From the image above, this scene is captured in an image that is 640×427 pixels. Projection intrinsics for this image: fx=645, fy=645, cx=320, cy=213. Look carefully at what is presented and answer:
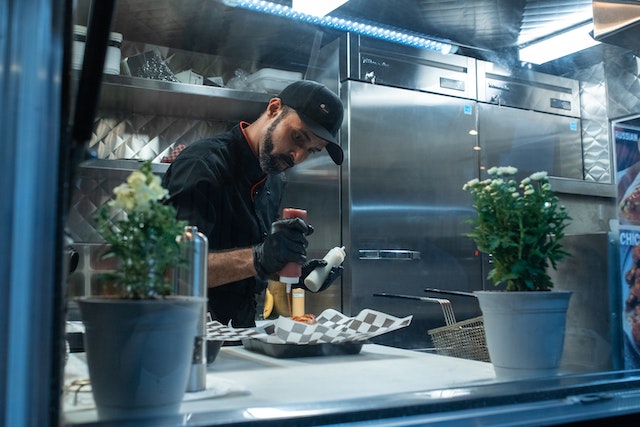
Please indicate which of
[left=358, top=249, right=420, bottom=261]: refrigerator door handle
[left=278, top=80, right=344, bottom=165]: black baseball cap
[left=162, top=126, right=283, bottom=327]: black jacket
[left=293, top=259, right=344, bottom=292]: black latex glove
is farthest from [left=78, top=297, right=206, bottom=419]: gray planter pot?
[left=358, top=249, right=420, bottom=261]: refrigerator door handle

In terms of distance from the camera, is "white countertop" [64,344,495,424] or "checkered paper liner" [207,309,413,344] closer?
"white countertop" [64,344,495,424]

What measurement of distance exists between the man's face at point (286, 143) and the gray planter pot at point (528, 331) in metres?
0.77

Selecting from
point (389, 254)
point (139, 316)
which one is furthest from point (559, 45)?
point (139, 316)

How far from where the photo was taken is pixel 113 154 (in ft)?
3.18

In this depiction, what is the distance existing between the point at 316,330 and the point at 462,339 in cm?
33

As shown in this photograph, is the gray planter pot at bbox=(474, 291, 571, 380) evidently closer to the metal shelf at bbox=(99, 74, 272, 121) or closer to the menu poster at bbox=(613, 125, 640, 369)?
the menu poster at bbox=(613, 125, 640, 369)

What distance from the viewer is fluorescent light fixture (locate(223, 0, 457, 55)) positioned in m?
1.65

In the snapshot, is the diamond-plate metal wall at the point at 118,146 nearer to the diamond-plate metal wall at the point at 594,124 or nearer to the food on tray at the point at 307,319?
the food on tray at the point at 307,319

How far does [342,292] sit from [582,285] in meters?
1.02

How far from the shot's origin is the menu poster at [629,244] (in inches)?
49.0

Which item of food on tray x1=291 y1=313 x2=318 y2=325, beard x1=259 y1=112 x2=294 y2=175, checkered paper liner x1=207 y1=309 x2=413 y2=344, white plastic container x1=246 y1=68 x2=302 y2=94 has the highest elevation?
white plastic container x1=246 y1=68 x2=302 y2=94

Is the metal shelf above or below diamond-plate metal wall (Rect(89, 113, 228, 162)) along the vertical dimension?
above

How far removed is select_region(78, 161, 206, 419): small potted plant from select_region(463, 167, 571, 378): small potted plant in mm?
555

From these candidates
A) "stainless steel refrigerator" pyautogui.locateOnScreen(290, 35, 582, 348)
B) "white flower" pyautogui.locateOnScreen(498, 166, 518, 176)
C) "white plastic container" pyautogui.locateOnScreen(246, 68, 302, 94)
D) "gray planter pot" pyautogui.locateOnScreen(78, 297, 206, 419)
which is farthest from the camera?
"stainless steel refrigerator" pyautogui.locateOnScreen(290, 35, 582, 348)
